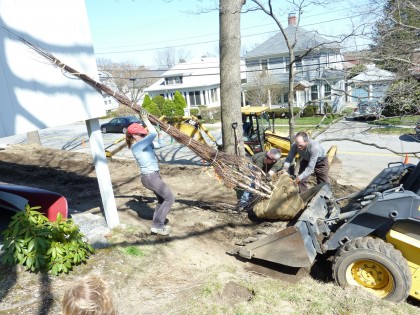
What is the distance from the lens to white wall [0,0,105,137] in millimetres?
3898

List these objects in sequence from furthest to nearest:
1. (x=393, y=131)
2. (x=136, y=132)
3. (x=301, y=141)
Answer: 1. (x=393, y=131)
2. (x=301, y=141)
3. (x=136, y=132)

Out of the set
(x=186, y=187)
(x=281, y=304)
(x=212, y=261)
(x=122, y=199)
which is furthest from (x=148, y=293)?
(x=186, y=187)

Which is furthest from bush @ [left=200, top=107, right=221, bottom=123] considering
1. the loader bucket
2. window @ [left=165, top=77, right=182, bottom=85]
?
the loader bucket

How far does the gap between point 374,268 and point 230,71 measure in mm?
5566

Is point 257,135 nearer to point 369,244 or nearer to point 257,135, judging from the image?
point 257,135

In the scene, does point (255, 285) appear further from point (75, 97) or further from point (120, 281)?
point (75, 97)

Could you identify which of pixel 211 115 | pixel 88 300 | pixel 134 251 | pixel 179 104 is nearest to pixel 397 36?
pixel 134 251

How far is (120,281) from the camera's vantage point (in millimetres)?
4254

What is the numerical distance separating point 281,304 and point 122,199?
4.59 m

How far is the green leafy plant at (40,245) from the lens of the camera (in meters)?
4.01

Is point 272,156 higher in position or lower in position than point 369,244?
higher

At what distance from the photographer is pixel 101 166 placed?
5.38 metres

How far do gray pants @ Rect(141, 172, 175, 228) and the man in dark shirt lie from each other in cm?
214

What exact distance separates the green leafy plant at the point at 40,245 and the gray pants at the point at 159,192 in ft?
4.09
